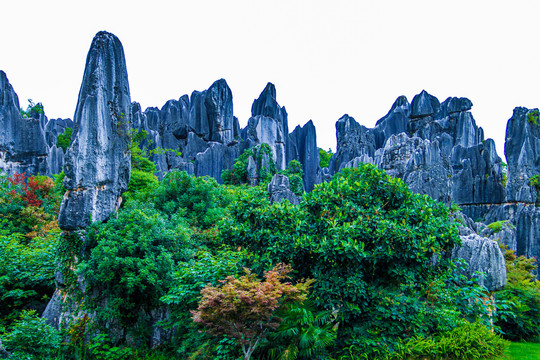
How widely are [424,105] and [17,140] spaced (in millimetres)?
53659

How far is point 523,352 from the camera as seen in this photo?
7.49 meters

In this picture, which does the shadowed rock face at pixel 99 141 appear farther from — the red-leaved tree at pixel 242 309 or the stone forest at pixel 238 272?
the red-leaved tree at pixel 242 309

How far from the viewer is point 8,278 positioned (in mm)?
8734

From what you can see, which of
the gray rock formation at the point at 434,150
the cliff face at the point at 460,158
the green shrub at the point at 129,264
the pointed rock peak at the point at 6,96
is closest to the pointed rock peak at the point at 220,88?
the gray rock formation at the point at 434,150

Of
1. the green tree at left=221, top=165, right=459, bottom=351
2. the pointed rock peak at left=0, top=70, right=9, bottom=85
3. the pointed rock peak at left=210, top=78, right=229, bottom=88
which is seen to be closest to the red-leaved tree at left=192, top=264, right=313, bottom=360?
the green tree at left=221, top=165, right=459, bottom=351

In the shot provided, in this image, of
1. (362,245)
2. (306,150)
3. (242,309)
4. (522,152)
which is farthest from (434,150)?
(306,150)

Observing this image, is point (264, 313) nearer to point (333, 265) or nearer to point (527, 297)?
point (333, 265)

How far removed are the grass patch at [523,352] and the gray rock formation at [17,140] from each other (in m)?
30.7

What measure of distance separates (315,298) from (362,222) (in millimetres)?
1872

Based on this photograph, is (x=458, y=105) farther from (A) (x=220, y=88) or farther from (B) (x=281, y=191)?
(B) (x=281, y=191)

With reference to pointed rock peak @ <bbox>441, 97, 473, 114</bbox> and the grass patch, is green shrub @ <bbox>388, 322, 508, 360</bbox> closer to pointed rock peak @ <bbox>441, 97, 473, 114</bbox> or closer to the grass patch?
the grass patch

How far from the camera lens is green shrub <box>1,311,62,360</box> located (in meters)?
6.40

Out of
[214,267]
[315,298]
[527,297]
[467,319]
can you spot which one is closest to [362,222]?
[315,298]

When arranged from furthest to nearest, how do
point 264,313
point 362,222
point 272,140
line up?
point 272,140 → point 362,222 → point 264,313
